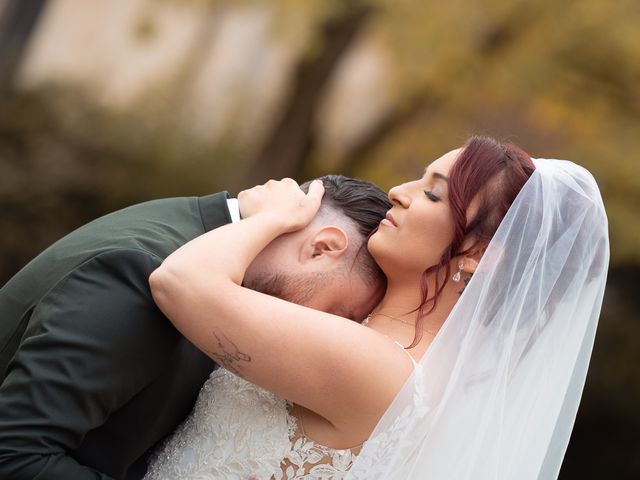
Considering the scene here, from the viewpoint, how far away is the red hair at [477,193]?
9.20 ft

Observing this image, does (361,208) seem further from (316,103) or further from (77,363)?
(316,103)

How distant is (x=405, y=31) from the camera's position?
10367 millimetres

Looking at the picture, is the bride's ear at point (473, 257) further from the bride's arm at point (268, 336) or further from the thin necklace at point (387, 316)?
the bride's arm at point (268, 336)

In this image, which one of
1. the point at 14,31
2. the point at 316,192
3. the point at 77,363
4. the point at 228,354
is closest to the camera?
the point at 77,363

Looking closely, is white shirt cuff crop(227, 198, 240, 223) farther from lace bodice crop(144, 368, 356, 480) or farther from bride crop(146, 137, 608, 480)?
lace bodice crop(144, 368, 356, 480)

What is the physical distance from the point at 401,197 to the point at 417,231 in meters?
0.12

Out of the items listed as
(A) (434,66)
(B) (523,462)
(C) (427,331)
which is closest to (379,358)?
(C) (427,331)

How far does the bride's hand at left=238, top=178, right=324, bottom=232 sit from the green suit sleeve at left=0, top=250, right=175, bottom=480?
0.43m

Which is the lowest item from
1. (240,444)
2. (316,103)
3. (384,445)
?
(316,103)

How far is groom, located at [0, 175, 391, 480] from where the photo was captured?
241cm

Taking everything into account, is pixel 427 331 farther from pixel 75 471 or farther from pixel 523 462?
pixel 75 471

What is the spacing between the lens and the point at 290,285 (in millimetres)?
2812

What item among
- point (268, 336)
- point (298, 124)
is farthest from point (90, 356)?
point (298, 124)

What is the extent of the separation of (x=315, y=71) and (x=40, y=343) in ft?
28.5
